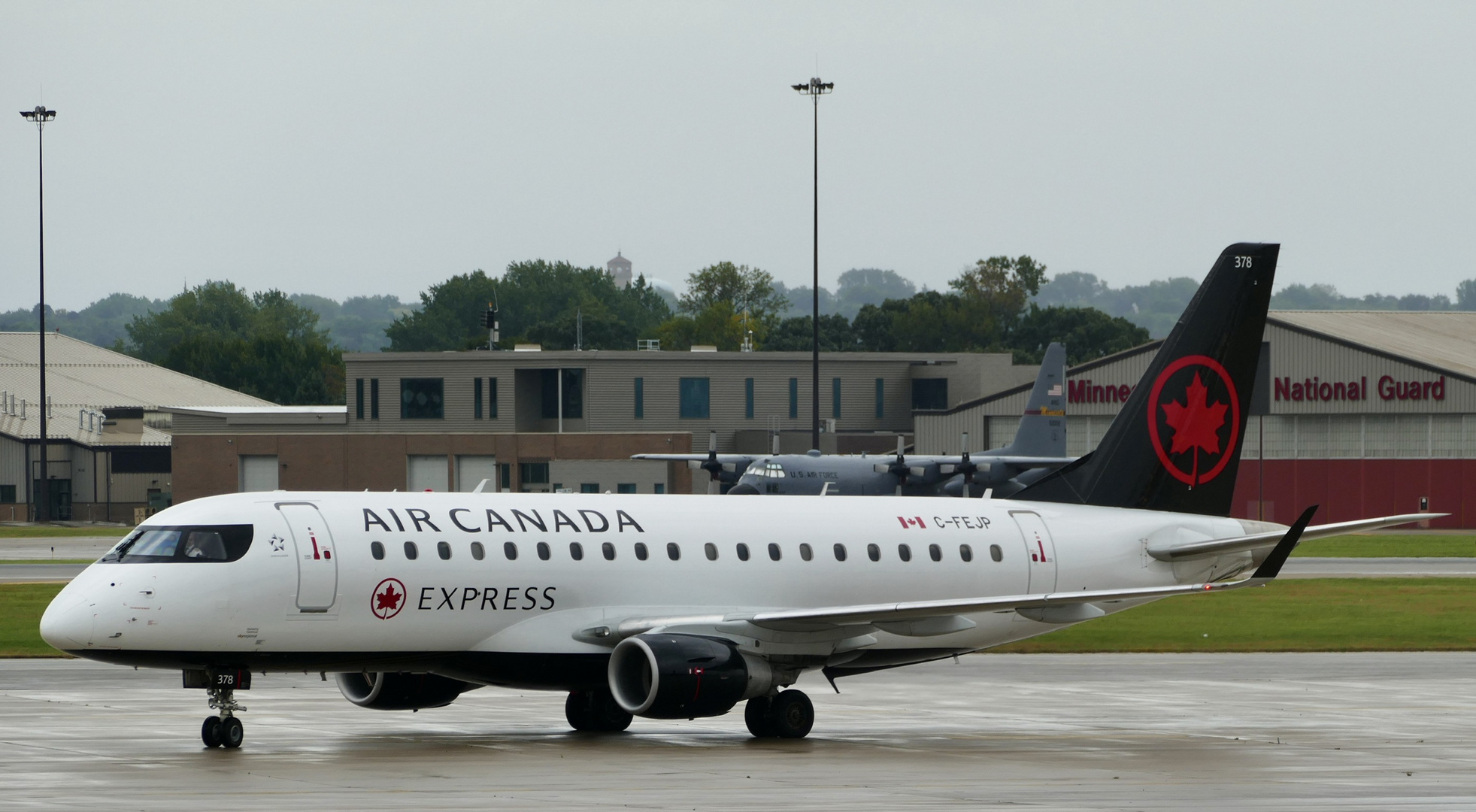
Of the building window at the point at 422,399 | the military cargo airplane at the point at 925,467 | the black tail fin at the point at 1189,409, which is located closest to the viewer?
the black tail fin at the point at 1189,409

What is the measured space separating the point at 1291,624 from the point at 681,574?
23615 mm

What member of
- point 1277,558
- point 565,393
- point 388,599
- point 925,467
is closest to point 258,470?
point 565,393

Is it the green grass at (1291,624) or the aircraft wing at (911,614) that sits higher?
the aircraft wing at (911,614)

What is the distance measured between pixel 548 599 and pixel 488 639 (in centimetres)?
100

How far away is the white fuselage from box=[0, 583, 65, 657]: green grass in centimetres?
1117

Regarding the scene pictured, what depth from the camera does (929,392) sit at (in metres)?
122

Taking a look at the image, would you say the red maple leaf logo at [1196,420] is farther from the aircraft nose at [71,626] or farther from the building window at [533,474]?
the building window at [533,474]

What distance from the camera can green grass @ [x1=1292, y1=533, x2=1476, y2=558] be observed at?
76.8 meters

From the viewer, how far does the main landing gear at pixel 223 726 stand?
82.3 ft

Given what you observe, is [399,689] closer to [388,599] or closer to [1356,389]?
[388,599]

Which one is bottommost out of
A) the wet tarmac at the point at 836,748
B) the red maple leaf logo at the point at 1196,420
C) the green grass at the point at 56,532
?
the green grass at the point at 56,532

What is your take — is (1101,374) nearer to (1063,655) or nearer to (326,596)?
(1063,655)

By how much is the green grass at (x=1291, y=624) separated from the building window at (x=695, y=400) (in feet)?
207

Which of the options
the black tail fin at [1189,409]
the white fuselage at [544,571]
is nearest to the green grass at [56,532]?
Answer: the white fuselage at [544,571]
